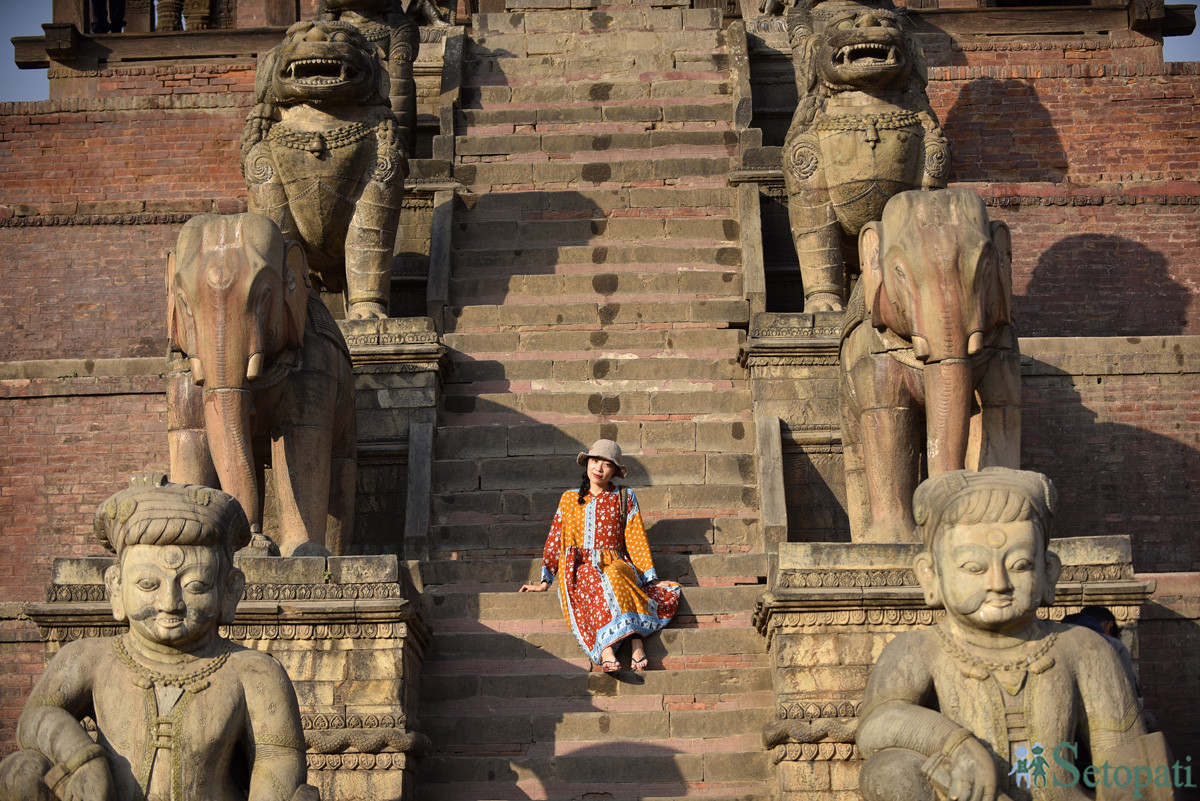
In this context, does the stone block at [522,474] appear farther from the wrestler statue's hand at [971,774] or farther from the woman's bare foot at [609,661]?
the wrestler statue's hand at [971,774]

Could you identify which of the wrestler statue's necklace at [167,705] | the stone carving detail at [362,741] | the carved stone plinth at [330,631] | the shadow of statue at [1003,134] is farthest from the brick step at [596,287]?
the wrestler statue's necklace at [167,705]

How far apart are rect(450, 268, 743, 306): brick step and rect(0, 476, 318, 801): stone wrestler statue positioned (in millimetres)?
6509

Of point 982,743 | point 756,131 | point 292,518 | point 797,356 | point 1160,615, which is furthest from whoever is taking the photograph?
point 756,131

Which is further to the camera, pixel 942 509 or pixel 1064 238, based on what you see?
pixel 1064 238

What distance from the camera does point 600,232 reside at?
45.4ft

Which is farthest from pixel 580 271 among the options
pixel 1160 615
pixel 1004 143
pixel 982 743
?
pixel 982 743

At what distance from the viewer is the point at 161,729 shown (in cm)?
661

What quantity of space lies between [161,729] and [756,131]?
901 centimetres

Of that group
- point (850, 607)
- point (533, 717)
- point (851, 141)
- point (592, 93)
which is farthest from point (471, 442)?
point (592, 93)

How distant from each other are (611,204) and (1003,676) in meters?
7.95

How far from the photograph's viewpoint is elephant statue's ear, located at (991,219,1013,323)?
9258 millimetres

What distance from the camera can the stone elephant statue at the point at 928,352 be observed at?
9117 mm

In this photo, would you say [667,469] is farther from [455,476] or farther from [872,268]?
[872,268]

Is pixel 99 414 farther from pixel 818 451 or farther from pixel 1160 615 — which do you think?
pixel 1160 615
